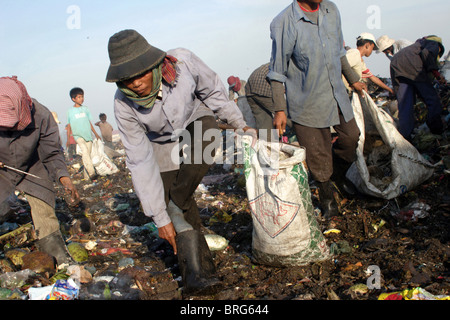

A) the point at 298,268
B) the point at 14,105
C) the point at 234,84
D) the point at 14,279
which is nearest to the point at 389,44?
the point at 234,84

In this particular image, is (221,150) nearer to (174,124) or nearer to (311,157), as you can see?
(311,157)

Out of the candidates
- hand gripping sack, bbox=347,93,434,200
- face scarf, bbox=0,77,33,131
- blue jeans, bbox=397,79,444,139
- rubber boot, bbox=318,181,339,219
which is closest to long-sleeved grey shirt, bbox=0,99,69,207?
face scarf, bbox=0,77,33,131

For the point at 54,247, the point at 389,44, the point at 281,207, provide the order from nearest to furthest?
1. the point at 281,207
2. the point at 54,247
3. the point at 389,44

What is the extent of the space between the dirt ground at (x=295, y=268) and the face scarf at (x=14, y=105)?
4.02 feet

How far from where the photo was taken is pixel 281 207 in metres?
2.67

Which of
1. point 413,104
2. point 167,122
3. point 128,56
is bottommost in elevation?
point 413,104

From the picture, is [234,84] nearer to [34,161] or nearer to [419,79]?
[419,79]

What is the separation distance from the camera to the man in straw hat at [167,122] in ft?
7.82

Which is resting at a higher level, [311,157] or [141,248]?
[311,157]

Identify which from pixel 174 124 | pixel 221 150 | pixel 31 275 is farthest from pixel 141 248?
pixel 221 150

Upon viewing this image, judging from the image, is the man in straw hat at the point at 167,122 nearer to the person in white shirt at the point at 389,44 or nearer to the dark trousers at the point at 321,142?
the dark trousers at the point at 321,142

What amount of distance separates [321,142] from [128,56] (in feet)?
6.30

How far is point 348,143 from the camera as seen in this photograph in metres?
3.70
